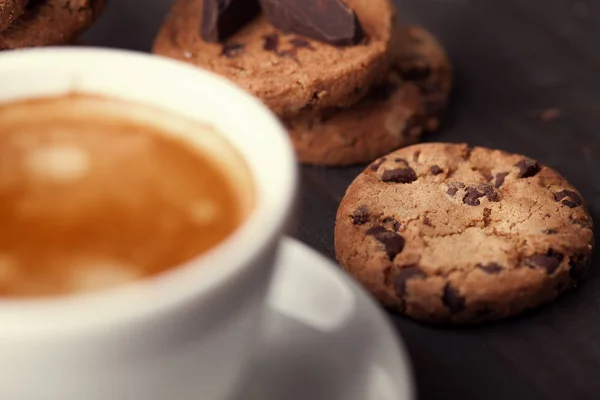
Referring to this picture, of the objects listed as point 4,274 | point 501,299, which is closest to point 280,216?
point 4,274

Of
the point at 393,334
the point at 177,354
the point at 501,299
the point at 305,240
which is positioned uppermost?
the point at 177,354

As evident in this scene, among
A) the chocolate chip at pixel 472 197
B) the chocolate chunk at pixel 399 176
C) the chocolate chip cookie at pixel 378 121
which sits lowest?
the chocolate chip cookie at pixel 378 121

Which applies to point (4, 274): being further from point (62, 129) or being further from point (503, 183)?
point (503, 183)

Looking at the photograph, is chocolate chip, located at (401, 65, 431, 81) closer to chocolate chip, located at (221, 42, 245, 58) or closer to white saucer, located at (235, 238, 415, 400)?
chocolate chip, located at (221, 42, 245, 58)

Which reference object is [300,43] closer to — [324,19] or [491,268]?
[324,19]

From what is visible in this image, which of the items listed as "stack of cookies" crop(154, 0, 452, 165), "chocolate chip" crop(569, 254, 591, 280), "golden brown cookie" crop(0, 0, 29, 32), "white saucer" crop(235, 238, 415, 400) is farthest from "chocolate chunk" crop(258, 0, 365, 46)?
"white saucer" crop(235, 238, 415, 400)

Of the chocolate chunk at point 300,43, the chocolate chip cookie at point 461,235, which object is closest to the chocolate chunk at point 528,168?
the chocolate chip cookie at point 461,235

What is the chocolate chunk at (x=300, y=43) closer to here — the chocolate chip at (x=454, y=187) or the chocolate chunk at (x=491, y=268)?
the chocolate chip at (x=454, y=187)
